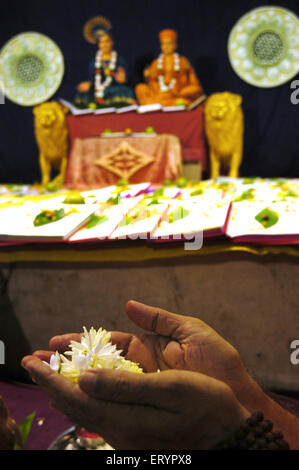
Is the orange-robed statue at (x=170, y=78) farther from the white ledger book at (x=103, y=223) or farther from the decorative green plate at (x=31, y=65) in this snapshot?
the white ledger book at (x=103, y=223)

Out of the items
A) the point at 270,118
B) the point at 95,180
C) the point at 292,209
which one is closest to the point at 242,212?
the point at 292,209

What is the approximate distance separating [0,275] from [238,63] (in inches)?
141

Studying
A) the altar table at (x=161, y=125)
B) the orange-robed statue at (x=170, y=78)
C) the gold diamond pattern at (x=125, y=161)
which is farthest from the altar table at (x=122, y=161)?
the orange-robed statue at (x=170, y=78)

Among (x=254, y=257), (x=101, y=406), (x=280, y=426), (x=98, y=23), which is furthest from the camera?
(x=98, y=23)

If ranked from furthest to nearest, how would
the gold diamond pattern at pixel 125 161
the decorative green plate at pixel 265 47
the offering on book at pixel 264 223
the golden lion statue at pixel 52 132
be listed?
1. the decorative green plate at pixel 265 47
2. the golden lion statue at pixel 52 132
3. the gold diamond pattern at pixel 125 161
4. the offering on book at pixel 264 223

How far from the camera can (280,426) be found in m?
0.65

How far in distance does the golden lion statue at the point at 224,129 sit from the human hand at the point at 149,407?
317 cm

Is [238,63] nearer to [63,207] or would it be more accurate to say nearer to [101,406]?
[63,207]

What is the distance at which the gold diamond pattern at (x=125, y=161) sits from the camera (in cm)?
267

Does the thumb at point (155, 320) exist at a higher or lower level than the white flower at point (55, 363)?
higher

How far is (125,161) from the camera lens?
105 inches

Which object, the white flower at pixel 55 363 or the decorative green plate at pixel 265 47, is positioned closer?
the white flower at pixel 55 363

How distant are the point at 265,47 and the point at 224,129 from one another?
1059 mm

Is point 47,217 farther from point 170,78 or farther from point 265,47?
point 265,47
